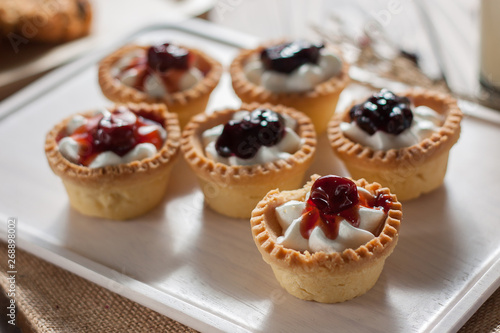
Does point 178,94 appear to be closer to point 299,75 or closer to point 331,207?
point 299,75

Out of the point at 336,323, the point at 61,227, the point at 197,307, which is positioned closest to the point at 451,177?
the point at 336,323

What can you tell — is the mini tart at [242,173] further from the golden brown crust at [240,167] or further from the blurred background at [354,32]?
the blurred background at [354,32]

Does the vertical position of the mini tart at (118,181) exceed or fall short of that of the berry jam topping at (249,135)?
it falls short

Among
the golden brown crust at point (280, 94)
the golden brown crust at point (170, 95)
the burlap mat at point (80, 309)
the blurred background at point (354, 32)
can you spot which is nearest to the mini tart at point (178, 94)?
the golden brown crust at point (170, 95)

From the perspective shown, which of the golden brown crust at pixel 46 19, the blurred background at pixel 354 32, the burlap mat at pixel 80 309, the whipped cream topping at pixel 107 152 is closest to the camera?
the burlap mat at pixel 80 309

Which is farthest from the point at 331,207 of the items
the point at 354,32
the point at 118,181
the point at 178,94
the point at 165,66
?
the point at 354,32

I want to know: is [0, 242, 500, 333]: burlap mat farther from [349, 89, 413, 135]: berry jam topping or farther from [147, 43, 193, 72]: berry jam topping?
[147, 43, 193, 72]: berry jam topping

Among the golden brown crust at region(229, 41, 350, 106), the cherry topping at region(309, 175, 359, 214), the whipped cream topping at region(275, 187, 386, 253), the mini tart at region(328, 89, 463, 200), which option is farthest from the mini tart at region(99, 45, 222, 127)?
the cherry topping at region(309, 175, 359, 214)
